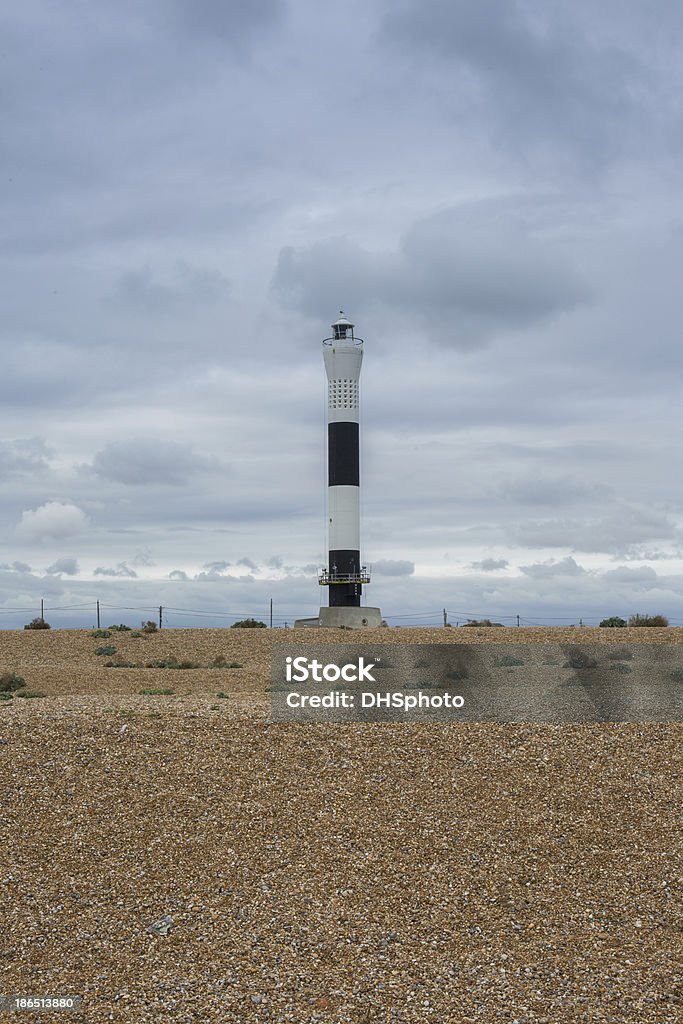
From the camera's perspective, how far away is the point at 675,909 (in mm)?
12359

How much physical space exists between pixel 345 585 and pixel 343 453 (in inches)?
250

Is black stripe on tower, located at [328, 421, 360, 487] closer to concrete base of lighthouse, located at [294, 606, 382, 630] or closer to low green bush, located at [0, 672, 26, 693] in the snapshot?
concrete base of lighthouse, located at [294, 606, 382, 630]

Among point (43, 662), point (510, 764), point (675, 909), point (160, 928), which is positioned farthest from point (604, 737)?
point (43, 662)

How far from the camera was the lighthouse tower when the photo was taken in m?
48.3

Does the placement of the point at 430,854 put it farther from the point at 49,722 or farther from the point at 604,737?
the point at 49,722

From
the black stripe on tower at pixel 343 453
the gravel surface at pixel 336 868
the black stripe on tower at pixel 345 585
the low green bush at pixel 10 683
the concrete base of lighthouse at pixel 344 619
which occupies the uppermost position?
the black stripe on tower at pixel 343 453

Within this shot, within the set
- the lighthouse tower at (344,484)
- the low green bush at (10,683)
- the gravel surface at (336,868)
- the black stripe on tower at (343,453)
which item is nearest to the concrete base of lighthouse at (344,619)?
the lighthouse tower at (344,484)

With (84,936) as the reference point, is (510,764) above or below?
above

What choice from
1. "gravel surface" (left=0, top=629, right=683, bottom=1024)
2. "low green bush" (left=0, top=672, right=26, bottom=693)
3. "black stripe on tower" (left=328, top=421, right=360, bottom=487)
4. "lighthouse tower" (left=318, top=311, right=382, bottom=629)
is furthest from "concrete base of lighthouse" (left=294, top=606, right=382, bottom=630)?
"gravel surface" (left=0, top=629, right=683, bottom=1024)

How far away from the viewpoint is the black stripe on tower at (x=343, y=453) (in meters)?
48.2

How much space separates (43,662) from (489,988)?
924 inches

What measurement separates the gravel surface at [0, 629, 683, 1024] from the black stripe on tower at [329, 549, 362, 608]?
97.7 feet

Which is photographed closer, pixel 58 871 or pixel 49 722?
pixel 58 871

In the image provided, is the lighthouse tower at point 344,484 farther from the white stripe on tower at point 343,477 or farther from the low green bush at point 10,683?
the low green bush at point 10,683
